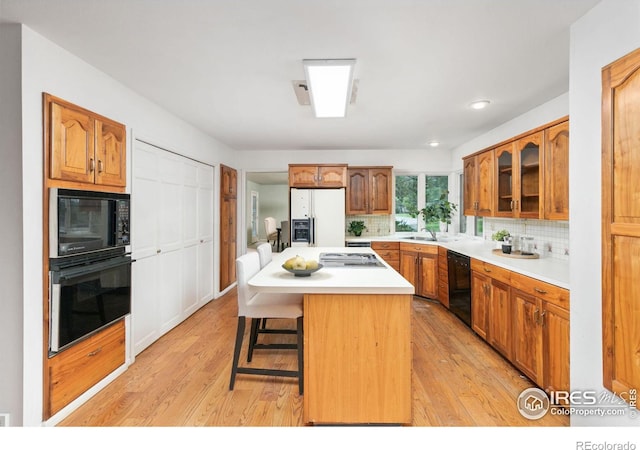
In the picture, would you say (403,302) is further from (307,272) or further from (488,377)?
(488,377)

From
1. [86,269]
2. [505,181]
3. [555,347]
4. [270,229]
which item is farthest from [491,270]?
[270,229]

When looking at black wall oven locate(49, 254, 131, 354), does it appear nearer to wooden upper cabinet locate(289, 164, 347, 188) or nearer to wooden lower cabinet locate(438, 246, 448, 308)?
wooden upper cabinet locate(289, 164, 347, 188)

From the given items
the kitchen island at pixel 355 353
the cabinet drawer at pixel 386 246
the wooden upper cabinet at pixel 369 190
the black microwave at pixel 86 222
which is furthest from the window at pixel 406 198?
the black microwave at pixel 86 222

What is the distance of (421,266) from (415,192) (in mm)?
1515

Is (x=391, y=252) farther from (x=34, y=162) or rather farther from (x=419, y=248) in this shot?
(x=34, y=162)

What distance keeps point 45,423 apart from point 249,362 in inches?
51.7

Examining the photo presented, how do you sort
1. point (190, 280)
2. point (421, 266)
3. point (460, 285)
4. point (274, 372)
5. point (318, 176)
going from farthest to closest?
point (318, 176) < point (421, 266) < point (190, 280) < point (460, 285) < point (274, 372)

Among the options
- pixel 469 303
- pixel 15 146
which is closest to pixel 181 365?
pixel 15 146

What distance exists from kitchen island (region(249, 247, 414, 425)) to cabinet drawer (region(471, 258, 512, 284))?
1.26m

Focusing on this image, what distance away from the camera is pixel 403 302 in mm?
1850

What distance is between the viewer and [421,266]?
462cm

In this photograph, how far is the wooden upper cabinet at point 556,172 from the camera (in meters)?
2.44

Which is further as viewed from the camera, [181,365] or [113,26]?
[181,365]

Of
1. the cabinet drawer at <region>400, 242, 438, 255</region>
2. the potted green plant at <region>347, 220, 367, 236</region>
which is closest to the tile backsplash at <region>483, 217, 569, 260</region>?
the cabinet drawer at <region>400, 242, 438, 255</region>
